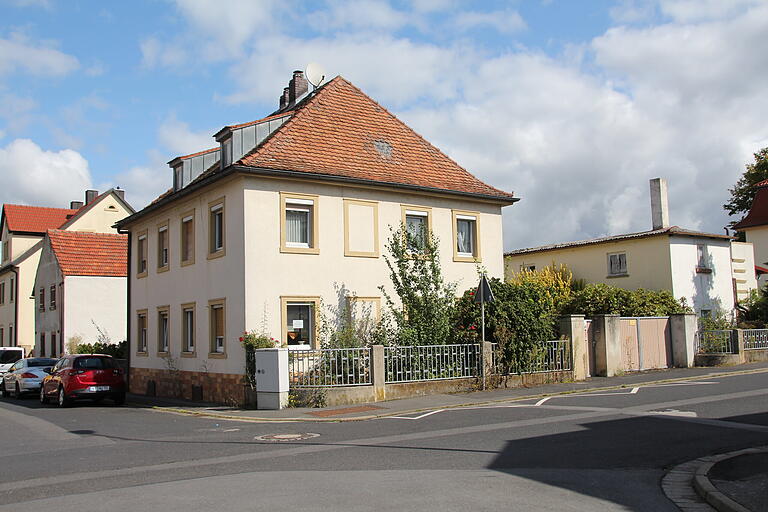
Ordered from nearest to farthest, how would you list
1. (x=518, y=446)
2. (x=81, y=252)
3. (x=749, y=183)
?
(x=518, y=446) < (x=81, y=252) < (x=749, y=183)

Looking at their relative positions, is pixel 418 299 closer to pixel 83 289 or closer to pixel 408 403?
pixel 408 403

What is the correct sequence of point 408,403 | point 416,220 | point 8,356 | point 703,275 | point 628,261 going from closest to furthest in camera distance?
1. point 408,403
2. point 416,220
3. point 703,275
4. point 628,261
5. point 8,356

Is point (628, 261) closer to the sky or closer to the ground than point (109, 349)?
closer to the sky

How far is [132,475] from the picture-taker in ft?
31.9

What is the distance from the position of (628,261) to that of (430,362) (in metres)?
17.4

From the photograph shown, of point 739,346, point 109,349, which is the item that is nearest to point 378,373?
point 739,346

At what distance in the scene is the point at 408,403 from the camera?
59.5 feet

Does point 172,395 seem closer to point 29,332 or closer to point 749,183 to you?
point 29,332

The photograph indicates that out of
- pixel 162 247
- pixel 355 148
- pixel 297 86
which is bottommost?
pixel 162 247

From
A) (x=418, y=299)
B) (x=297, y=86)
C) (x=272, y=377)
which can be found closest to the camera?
(x=272, y=377)

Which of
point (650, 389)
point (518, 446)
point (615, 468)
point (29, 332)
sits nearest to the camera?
point (615, 468)

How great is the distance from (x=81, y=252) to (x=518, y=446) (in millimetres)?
33561

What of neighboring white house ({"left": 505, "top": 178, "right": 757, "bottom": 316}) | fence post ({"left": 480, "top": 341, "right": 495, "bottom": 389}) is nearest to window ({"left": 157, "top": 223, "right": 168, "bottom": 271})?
fence post ({"left": 480, "top": 341, "right": 495, "bottom": 389})

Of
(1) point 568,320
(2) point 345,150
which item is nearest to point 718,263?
(1) point 568,320
